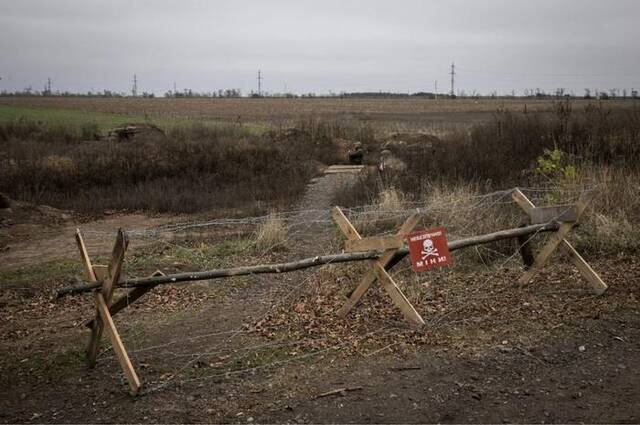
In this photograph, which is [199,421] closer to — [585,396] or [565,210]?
[585,396]

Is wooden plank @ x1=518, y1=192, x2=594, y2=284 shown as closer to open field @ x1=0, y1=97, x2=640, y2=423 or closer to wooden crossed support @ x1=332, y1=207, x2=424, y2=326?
open field @ x1=0, y1=97, x2=640, y2=423

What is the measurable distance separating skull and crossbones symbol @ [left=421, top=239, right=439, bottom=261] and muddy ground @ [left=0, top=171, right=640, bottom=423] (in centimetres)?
81

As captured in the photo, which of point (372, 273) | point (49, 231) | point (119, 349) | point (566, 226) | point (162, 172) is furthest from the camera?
point (162, 172)

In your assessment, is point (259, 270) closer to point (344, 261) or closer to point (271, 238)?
point (344, 261)

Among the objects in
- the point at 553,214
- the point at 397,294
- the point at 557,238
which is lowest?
the point at 397,294

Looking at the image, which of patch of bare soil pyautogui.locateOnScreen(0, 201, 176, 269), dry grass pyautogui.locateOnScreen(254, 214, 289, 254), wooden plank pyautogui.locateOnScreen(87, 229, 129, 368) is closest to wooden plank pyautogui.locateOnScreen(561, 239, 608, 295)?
wooden plank pyautogui.locateOnScreen(87, 229, 129, 368)

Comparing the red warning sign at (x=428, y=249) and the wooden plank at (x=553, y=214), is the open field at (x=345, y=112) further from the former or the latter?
the red warning sign at (x=428, y=249)

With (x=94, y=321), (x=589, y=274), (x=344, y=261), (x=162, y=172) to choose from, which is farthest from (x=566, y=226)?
(x=162, y=172)

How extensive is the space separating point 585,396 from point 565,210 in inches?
101

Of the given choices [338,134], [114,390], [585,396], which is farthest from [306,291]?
[338,134]

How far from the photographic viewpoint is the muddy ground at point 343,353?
4.64 metres

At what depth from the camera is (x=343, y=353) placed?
5609 mm

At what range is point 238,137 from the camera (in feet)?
74.7

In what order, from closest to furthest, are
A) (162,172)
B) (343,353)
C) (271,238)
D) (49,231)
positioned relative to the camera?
(343,353), (271,238), (49,231), (162,172)
